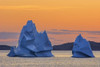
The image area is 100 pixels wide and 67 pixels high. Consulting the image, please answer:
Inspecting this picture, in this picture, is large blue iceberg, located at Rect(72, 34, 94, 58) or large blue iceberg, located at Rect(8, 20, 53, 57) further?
large blue iceberg, located at Rect(72, 34, 94, 58)

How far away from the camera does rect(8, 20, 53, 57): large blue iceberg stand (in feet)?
141

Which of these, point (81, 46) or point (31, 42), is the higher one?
point (31, 42)

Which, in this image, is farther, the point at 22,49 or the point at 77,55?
the point at 77,55

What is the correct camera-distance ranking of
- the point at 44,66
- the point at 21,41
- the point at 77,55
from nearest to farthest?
the point at 44,66
the point at 21,41
the point at 77,55

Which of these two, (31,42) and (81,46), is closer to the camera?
(31,42)

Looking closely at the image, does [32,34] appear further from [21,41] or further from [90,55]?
[90,55]

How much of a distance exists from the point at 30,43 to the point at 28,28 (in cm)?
183

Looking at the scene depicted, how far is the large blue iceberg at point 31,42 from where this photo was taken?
42.8 meters

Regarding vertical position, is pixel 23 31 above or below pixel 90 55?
above

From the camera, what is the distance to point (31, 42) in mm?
43156

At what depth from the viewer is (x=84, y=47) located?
4341 centimetres

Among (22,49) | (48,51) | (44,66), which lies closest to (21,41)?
(22,49)

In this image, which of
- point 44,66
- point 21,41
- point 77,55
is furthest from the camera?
point 77,55

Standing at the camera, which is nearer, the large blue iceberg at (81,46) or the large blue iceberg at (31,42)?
Result: the large blue iceberg at (31,42)
